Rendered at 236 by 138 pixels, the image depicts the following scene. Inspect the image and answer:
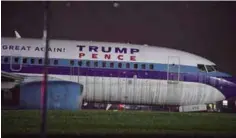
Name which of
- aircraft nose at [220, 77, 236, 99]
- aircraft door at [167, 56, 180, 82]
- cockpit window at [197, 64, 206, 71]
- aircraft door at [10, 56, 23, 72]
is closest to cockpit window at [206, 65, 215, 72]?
cockpit window at [197, 64, 206, 71]

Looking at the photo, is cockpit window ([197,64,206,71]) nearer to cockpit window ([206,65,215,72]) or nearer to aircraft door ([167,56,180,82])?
cockpit window ([206,65,215,72])

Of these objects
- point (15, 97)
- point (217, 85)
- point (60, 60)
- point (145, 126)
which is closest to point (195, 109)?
point (217, 85)

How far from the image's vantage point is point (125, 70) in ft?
68.0

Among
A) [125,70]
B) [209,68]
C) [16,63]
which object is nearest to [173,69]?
[209,68]

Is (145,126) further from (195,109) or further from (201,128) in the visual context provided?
(195,109)

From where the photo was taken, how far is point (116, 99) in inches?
832

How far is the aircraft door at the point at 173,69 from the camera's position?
2109 centimetres

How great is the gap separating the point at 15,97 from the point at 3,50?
2614mm

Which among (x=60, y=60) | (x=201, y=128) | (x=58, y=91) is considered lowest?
(x=201, y=128)

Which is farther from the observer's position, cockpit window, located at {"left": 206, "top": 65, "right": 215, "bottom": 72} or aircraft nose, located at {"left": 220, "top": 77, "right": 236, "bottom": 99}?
cockpit window, located at {"left": 206, "top": 65, "right": 215, "bottom": 72}

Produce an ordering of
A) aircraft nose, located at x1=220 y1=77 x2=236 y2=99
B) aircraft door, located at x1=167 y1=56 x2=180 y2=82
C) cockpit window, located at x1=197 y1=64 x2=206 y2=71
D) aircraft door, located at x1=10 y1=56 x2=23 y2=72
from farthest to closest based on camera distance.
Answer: cockpit window, located at x1=197 y1=64 x2=206 y2=71
aircraft nose, located at x1=220 y1=77 x2=236 y2=99
aircraft door, located at x1=167 y1=56 x2=180 y2=82
aircraft door, located at x1=10 y1=56 x2=23 y2=72

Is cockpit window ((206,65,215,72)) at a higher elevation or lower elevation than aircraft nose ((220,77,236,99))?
higher

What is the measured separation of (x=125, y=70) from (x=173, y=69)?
2.24 m

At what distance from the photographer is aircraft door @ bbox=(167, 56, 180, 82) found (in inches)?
830
